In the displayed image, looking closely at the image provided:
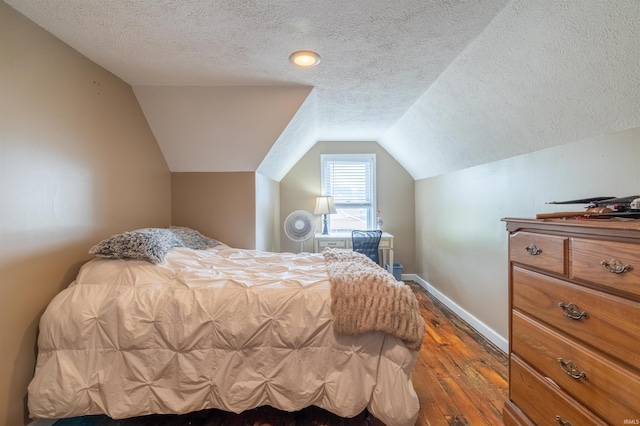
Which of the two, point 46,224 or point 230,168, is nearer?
point 46,224

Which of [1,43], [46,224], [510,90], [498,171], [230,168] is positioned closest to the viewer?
[1,43]

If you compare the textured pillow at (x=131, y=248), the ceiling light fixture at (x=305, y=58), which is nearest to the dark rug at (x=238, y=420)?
the textured pillow at (x=131, y=248)

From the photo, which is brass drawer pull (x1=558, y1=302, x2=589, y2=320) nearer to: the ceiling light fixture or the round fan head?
the ceiling light fixture

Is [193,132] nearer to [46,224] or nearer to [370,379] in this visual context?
[46,224]

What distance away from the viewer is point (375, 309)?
4.35 ft

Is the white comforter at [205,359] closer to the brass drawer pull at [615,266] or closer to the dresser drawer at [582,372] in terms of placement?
the dresser drawer at [582,372]

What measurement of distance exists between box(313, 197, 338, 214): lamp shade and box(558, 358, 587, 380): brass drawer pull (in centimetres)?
297

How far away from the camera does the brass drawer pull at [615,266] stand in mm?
877

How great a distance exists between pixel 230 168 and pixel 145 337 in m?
1.78

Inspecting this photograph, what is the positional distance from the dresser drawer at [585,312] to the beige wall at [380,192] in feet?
9.48

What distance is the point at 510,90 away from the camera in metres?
1.64

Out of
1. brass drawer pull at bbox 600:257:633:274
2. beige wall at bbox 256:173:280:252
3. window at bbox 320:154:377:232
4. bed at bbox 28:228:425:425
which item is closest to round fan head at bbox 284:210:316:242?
beige wall at bbox 256:173:280:252

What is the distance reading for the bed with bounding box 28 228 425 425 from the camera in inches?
51.8

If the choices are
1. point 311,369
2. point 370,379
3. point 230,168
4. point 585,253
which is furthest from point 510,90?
point 230,168
